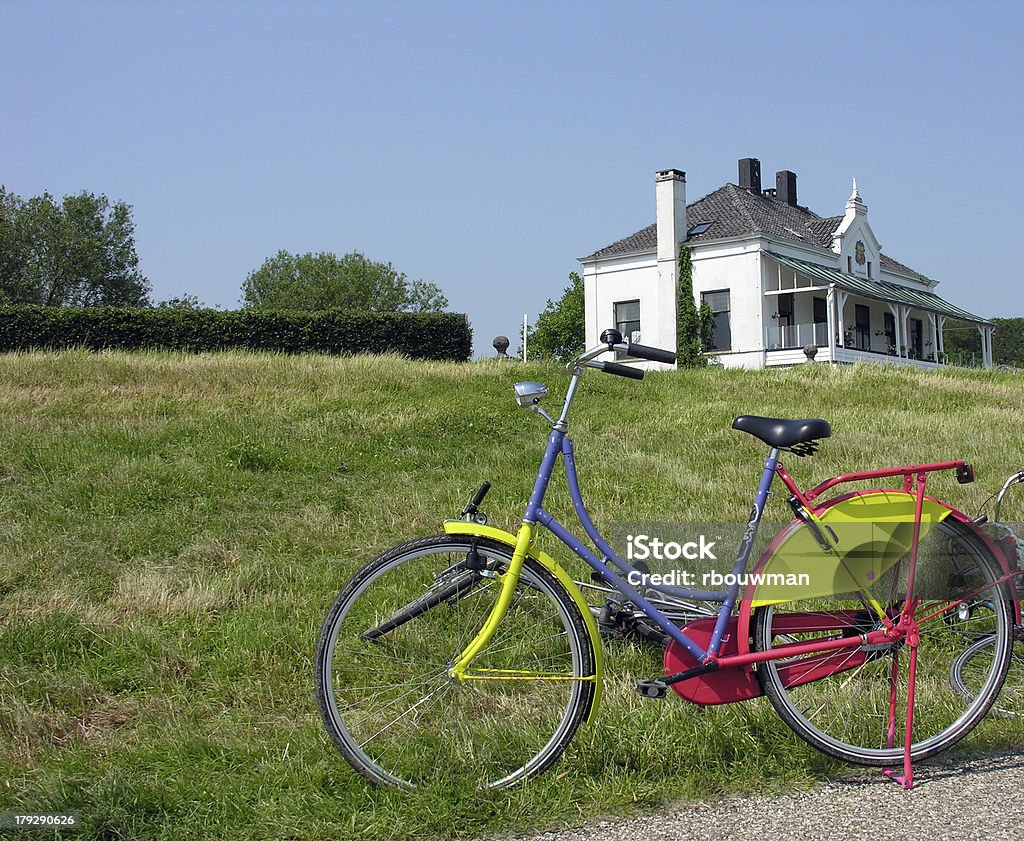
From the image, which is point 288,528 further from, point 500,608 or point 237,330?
point 237,330

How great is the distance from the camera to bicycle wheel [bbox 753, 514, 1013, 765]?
395cm

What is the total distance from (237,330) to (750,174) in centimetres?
2777

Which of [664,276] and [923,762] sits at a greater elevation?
[664,276]

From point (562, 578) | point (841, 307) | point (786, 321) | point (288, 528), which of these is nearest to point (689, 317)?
point (786, 321)

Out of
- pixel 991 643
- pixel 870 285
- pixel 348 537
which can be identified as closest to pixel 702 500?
pixel 348 537

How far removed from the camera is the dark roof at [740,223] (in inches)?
1606

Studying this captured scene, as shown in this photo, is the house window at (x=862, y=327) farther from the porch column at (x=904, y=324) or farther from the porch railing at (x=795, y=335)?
the porch railing at (x=795, y=335)

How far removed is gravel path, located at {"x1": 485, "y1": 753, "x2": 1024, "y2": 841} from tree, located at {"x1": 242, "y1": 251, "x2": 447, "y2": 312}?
77954mm

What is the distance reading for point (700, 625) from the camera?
13.1 feet

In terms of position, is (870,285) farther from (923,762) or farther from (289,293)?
(289,293)

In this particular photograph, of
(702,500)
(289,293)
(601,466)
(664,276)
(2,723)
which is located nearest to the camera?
(2,723)

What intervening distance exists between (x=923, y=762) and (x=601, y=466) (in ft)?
20.4

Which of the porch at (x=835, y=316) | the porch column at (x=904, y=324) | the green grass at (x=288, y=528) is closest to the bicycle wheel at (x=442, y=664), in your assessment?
the green grass at (x=288, y=528)

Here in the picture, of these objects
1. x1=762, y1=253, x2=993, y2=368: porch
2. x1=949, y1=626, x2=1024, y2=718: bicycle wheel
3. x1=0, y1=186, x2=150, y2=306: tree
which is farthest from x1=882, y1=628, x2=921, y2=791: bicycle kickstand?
x1=0, y1=186, x2=150, y2=306: tree
